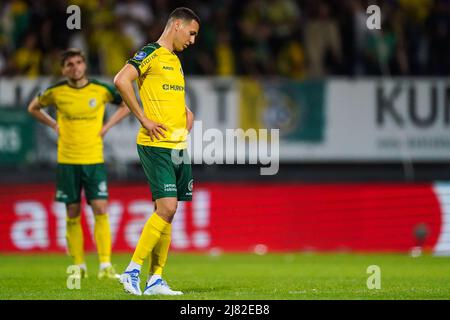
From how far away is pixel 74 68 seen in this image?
1327cm

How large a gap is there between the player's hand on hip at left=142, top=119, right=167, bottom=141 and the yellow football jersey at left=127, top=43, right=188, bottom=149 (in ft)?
0.33

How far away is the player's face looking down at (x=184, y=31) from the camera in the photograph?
10367 mm

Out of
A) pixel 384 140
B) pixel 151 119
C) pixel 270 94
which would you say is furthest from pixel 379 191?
pixel 151 119

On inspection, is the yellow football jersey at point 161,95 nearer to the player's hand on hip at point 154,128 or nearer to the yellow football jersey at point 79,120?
the player's hand on hip at point 154,128

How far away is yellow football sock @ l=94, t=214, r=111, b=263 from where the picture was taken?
43.5 ft

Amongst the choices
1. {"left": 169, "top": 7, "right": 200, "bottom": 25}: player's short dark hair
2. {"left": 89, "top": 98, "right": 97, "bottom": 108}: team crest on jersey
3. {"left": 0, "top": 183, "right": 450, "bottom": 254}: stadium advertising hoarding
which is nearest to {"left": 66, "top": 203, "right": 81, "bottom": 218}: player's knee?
{"left": 89, "top": 98, "right": 97, "bottom": 108}: team crest on jersey

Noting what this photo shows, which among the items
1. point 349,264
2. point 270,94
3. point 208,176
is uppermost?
point 270,94

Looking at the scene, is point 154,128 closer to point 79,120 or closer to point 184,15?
point 184,15

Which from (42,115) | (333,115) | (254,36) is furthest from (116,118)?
(254,36)

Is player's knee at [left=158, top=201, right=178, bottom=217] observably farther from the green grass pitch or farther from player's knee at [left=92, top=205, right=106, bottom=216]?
player's knee at [left=92, top=205, right=106, bottom=216]

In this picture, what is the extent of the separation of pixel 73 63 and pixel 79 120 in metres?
0.73
